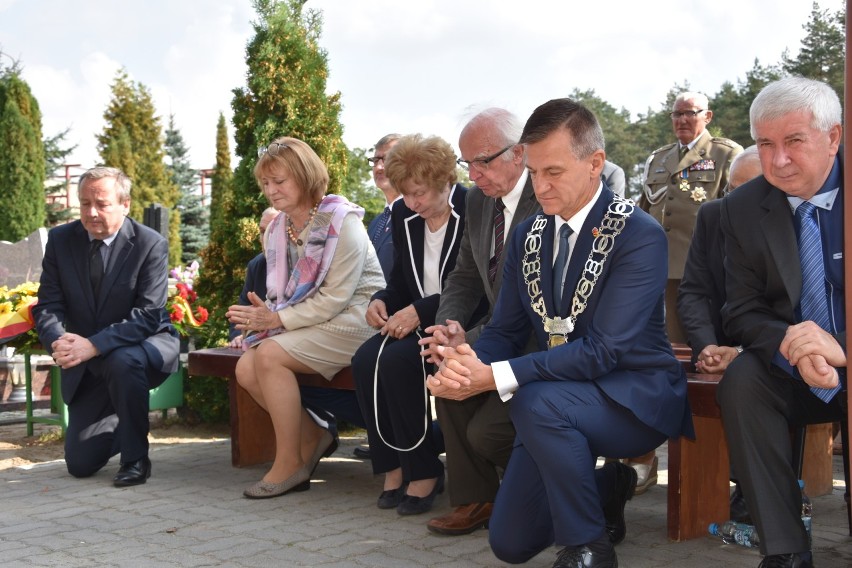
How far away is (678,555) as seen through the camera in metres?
3.88

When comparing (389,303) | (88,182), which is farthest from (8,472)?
(389,303)

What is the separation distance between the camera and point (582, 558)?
3.27 meters

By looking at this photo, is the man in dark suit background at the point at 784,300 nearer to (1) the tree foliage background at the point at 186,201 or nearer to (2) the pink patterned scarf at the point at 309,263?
(2) the pink patterned scarf at the point at 309,263

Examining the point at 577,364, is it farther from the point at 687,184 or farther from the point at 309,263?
the point at 687,184

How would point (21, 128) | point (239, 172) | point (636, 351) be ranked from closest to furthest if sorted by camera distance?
point (636, 351), point (239, 172), point (21, 128)

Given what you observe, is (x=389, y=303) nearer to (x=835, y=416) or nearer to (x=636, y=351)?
(x=636, y=351)

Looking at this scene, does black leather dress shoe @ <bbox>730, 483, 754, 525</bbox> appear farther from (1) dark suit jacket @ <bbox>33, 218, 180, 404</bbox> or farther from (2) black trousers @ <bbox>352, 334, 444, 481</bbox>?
(1) dark suit jacket @ <bbox>33, 218, 180, 404</bbox>

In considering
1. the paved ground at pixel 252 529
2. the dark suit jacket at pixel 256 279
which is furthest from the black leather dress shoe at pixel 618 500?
the dark suit jacket at pixel 256 279

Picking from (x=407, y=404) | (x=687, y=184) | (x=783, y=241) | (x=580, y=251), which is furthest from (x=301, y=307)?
(x=687, y=184)

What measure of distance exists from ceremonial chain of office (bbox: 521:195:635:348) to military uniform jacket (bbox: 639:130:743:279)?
146 inches

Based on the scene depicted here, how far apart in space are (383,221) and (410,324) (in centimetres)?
189

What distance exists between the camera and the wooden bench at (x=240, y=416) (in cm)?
574

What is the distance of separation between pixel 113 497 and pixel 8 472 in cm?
114

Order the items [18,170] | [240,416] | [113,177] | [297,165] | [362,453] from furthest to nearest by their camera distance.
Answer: [18,170], [362,453], [240,416], [113,177], [297,165]
